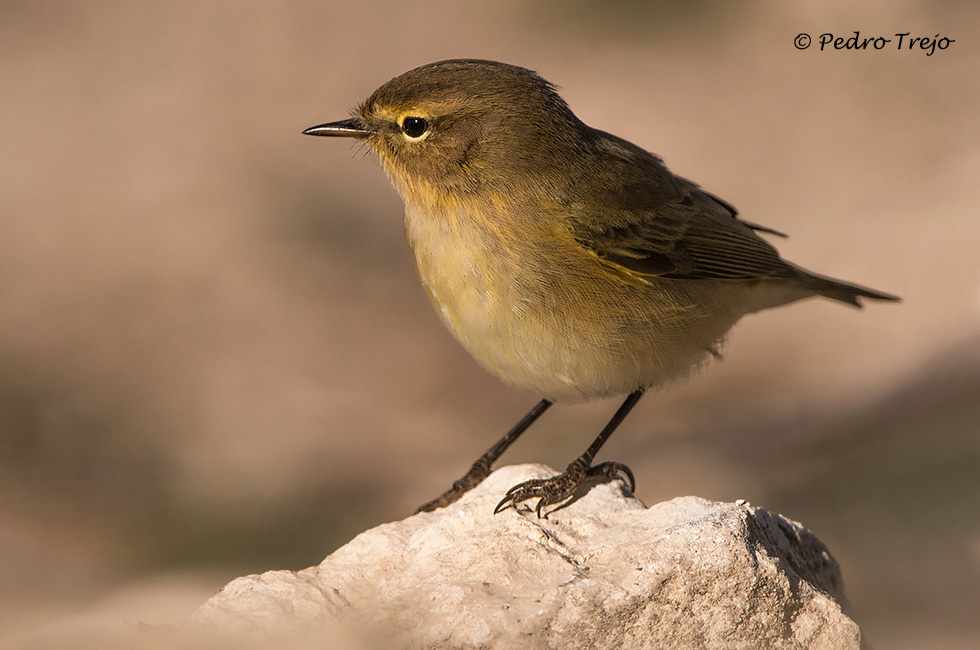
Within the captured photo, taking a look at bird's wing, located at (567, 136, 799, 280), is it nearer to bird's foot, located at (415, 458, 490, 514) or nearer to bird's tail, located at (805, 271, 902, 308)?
bird's tail, located at (805, 271, 902, 308)

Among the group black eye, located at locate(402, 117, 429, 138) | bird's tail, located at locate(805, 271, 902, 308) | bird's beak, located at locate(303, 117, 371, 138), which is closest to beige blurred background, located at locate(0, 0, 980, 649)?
bird's tail, located at locate(805, 271, 902, 308)

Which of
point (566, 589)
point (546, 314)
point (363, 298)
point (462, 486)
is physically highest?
point (363, 298)

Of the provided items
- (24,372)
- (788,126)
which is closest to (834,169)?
(788,126)

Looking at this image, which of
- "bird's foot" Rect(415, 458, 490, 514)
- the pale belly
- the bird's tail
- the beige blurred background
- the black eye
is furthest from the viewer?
the beige blurred background

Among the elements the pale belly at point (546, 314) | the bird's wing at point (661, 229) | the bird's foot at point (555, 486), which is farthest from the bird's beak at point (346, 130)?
the bird's foot at point (555, 486)

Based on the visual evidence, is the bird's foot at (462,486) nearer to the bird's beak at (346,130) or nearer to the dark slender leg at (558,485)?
the dark slender leg at (558,485)

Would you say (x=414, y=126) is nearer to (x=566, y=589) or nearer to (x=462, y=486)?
(x=462, y=486)

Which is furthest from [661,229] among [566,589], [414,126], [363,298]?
[363,298]
